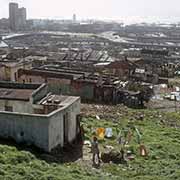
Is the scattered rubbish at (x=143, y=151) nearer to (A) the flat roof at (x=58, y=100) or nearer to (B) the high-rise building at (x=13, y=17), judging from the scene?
(A) the flat roof at (x=58, y=100)

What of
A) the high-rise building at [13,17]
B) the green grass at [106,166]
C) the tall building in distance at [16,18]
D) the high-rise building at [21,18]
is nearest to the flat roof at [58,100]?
the green grass at [106,166]

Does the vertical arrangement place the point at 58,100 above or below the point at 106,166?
above

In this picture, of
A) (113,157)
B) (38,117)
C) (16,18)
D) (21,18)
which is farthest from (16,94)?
(21,18)

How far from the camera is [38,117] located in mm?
14133

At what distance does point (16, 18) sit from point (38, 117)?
17450cm

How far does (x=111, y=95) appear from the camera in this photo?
31484 millimetres

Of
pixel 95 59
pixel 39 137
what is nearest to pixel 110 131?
pixel 39 137

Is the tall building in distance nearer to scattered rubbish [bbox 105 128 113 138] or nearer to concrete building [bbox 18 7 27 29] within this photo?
concrete building [bbox 18 7 27 29]

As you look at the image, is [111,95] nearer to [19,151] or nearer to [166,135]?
[166,135]

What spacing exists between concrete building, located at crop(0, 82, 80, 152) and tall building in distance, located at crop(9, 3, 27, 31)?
530 ft

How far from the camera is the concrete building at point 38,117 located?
14227 mm

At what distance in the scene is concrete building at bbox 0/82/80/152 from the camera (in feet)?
46.7

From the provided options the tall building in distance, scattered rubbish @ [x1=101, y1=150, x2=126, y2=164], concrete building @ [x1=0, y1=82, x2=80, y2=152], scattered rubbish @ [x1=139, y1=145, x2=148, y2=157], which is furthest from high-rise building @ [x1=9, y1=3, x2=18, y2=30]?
scattered rubbish @ [x1=101, y1=150, x2=126, y2=164]

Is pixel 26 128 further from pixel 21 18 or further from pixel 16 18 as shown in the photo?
pixel 21 18
